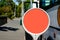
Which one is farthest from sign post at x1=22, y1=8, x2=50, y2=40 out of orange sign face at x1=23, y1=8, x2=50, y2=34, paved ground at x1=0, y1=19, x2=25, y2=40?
paved ground at x1=0, y1=19, x2=25, y2=40

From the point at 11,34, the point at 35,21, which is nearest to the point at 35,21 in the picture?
the point at 35,21

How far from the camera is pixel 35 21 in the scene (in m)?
4.78

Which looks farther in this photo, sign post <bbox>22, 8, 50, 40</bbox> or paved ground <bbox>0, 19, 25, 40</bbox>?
paved ground <bbox>0, 19, 25, 40</bbox>

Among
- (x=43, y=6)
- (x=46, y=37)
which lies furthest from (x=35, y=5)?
(x=46, y=37)

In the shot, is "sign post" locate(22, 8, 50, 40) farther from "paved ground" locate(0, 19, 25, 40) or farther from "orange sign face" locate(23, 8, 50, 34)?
"paved ground" locate(0, 19, 25, 40)

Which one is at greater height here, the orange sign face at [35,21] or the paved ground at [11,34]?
the orange sign face at [35,21]

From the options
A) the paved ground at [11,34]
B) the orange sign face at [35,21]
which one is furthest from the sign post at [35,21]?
the paved ground at [11,34]

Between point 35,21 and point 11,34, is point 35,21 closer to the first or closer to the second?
point 35,21

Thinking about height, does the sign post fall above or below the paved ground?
above

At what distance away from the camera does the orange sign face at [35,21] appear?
4773 millimetres

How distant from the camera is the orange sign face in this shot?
477 cm

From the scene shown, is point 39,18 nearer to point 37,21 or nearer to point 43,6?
point 37,21

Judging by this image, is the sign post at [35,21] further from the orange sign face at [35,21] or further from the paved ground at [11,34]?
the paved ground at [11,34]

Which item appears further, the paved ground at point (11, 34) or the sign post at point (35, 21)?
the paved ground at point (11, 34)
